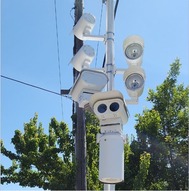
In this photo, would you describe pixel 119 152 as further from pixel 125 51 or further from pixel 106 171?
pixel 125 51

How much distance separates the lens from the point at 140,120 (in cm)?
1214

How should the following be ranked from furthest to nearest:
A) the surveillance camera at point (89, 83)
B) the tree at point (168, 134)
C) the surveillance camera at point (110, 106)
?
the tree at point (168, 134) < the surveillance camera at point (89, 83) < the surveillance camera at point (110, 106)

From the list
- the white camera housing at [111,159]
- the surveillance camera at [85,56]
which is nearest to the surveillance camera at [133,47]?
the surveillance camera at [85,56]

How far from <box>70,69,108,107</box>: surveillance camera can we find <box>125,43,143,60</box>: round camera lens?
45 cm

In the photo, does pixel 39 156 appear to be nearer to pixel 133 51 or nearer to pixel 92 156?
pixel 92 156

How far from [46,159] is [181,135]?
4.58 m

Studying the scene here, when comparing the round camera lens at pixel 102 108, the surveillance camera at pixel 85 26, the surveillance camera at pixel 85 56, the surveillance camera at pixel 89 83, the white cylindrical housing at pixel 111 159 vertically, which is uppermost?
the surveillance camera at pixel 85 26

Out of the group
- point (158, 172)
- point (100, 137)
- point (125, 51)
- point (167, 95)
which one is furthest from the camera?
point (167, 95)

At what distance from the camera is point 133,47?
3.40 m

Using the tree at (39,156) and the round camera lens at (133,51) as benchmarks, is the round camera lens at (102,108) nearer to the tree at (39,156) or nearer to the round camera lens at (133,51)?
the round camera lens at (133,51)

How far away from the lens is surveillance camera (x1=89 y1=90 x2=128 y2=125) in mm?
2814

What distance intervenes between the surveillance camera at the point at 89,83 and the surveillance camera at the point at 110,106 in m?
0.12

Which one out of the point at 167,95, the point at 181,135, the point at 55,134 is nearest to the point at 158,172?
the point at 181,135

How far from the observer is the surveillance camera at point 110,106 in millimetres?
2814
